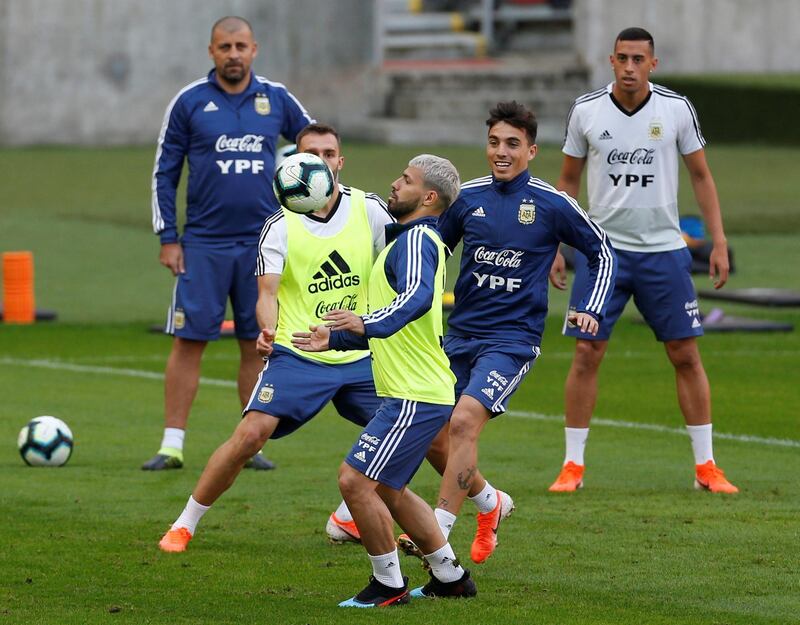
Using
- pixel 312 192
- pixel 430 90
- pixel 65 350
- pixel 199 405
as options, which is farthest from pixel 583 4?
pixel 312 192

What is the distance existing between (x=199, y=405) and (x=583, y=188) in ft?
57.2

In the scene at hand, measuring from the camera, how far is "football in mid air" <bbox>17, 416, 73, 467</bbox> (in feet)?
34.7

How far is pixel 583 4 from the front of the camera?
40844 millimetres

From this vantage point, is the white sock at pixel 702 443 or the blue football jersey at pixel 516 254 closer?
the blue football jersey at pixel 516 254

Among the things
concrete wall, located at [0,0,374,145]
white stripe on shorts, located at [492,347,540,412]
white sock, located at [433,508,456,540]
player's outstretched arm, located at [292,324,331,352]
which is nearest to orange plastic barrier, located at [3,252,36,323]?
white stripe on shorts, located at [492,347,540,412]

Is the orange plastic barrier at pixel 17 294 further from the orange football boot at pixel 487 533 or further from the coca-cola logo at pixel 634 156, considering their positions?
the orange football boot at pixel 487 533

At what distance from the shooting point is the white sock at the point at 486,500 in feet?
26.8

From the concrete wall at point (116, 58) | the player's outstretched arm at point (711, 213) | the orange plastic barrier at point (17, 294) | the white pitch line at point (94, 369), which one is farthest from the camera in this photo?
the concrete wall at point (116, 58)

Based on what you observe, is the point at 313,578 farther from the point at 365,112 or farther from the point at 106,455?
the point at 365,112

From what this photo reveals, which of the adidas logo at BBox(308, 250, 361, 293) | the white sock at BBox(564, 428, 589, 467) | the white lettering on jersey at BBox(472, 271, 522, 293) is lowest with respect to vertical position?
the white sock at BBox(564, 428, 589, 467)

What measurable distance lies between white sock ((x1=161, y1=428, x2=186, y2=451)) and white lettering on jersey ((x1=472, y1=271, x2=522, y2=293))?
9.34 feet

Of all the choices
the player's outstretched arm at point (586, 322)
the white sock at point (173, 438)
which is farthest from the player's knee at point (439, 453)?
the white sock at point (173, 438)

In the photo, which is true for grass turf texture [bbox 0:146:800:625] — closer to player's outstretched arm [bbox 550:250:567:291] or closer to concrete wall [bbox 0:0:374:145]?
player's outstretched arm [bbox 550:250:567:291]

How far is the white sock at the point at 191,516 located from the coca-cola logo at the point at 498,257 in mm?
1749
